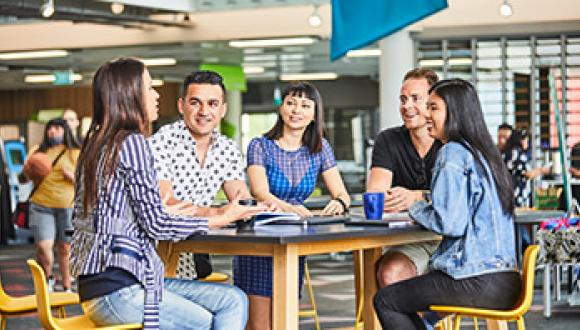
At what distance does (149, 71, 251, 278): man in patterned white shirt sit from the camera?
206 inches

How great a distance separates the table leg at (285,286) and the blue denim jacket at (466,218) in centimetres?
56

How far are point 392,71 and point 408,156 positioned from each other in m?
8.68

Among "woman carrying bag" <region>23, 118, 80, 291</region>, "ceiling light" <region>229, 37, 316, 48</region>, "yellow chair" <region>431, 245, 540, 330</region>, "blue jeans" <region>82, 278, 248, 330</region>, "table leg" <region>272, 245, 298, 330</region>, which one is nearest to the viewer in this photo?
"blue jeans" <region>82, 278, 248, 330</region>

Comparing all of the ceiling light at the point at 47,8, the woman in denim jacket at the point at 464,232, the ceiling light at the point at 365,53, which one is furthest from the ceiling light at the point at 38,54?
the woman in denim jacket at the point at 464,232

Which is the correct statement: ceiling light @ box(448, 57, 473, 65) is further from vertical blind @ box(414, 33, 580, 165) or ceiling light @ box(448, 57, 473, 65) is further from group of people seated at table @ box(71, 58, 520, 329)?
group of people seated at table @ box(71, 58, 520, 329)

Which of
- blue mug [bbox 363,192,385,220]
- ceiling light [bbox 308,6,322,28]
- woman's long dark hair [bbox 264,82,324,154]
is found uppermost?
ceiling light [bbox 308,6,322,28]

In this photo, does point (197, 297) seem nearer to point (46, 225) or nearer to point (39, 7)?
point (46, 225)

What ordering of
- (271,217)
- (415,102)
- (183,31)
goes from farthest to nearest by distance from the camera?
(183,31), (415,102), (271,217)

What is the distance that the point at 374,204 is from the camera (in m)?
4.84

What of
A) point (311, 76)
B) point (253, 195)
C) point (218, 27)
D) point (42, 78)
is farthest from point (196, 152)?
point (311, 76)

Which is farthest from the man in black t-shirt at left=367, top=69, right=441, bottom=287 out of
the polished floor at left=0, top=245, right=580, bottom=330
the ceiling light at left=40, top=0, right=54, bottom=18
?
the ceiling light at left=40, top=0, right=54, bottom=18

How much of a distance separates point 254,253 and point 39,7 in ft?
30.4

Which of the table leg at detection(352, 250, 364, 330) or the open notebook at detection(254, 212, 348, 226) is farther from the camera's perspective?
the table leg at detection(352, 250, 364, 330)

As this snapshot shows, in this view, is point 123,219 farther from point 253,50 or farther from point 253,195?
point 253,50
